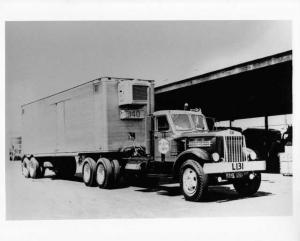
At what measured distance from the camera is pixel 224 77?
11.4 metres

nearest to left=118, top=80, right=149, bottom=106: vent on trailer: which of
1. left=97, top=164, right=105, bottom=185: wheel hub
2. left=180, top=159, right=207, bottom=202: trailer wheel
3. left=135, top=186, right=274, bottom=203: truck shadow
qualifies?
left=97, top=164, right=105, bottom=185: wheel hub

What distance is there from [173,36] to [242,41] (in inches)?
58.6

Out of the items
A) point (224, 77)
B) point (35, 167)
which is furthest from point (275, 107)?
point (35, 167)

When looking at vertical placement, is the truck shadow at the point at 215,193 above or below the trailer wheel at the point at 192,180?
below

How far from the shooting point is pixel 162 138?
9203 mm

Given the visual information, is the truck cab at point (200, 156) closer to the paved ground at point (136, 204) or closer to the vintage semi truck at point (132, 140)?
the vintage semi truck at point (132, 140)

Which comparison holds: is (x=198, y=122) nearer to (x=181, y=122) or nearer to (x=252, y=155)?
(x=181, y=122)

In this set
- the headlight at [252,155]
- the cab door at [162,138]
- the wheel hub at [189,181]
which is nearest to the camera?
the wheel hub at [189,181]

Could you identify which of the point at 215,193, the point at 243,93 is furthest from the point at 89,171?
the point at 243,93

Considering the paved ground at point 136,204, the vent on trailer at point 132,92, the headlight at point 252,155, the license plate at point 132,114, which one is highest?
the vent on trailer at point 132,92

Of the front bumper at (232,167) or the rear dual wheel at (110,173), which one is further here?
the rear dual wheel at (110,173)

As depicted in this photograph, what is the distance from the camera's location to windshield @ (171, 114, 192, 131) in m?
9.17

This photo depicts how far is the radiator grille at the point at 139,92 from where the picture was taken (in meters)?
10.2

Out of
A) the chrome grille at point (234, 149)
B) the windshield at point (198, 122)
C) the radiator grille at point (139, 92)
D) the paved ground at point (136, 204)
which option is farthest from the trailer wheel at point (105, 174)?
the chrome grille at point (234, 149)
